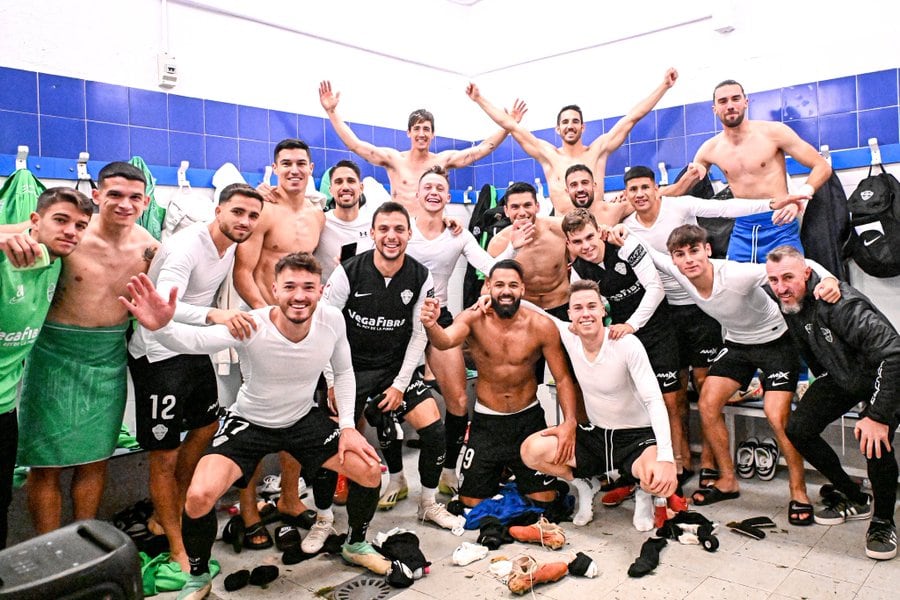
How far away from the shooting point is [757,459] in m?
3.99

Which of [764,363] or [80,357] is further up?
[80,357]

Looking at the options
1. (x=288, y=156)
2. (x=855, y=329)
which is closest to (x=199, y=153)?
(x=288, y=156)

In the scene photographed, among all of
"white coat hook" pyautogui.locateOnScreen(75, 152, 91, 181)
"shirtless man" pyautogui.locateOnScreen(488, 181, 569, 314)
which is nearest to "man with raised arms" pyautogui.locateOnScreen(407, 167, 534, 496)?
"shirtless man" pyautogui.locateOnScreen(488, 181, 569, 314)

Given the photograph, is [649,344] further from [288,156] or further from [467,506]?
[288,156]

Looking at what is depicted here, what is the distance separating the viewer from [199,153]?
4.89 metres

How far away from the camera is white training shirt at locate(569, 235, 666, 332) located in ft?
12.1

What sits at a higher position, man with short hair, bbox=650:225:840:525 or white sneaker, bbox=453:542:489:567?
man with short hair, bbox=650:225:840:525

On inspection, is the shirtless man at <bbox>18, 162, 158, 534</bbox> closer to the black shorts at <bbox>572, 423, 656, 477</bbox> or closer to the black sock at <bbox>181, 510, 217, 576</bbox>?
the black sock at <bbox>181, 510, 217, 576</bbox>

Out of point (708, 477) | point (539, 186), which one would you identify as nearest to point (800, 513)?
point (708, 477)

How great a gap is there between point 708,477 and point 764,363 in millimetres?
740

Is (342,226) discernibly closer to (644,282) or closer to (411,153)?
(411,153)

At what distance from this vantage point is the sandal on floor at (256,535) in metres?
→ 3.25

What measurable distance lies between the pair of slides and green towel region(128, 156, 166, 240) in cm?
392

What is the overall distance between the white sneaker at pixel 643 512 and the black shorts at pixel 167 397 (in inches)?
84.7
